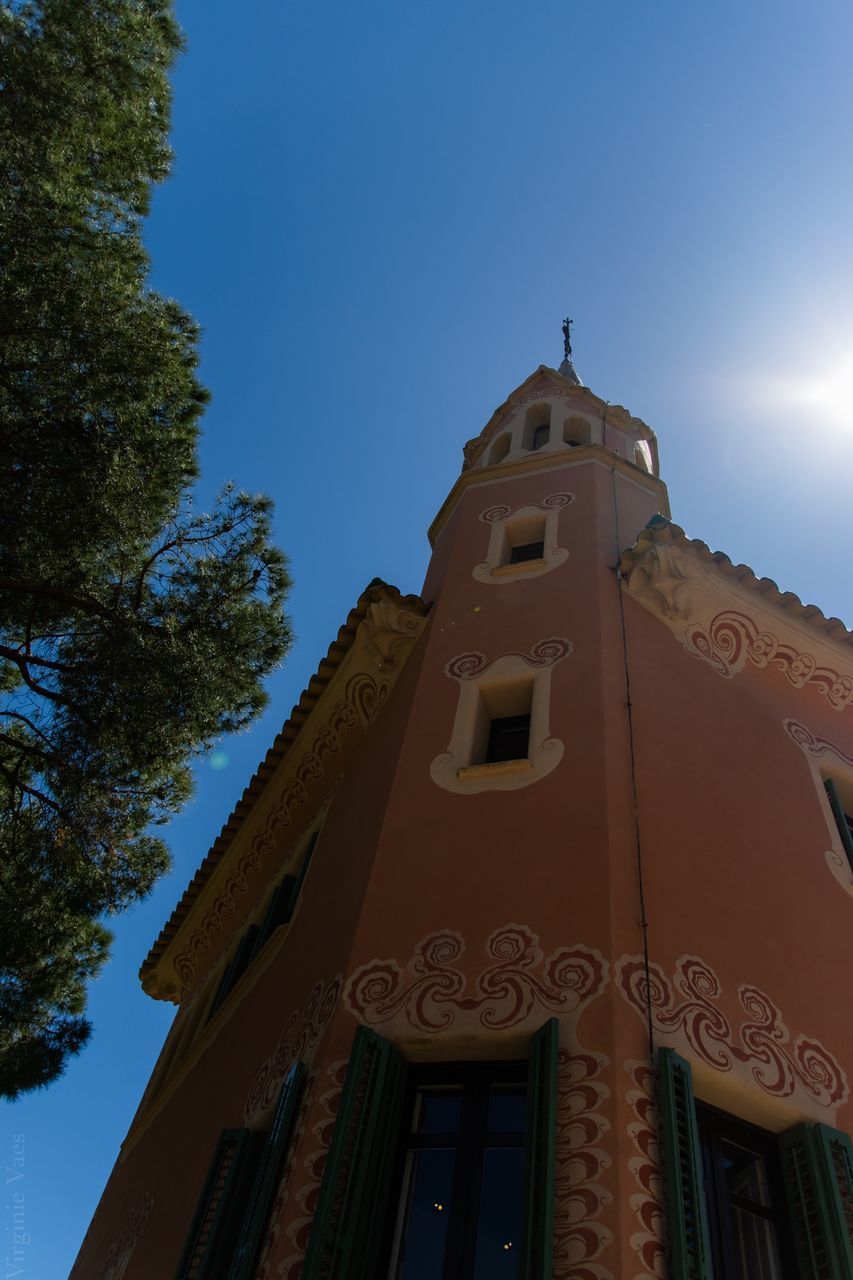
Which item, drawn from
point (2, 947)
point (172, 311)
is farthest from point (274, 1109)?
point (172, 311)

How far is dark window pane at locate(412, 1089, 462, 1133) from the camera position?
5.40 meters

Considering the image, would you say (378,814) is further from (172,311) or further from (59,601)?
(172,311)

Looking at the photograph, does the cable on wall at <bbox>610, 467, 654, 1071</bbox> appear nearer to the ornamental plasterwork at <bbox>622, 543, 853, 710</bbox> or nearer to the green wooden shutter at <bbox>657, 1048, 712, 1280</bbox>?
the green wooden shutter at <bbox>657, 1048, 712, 1280</bbox>

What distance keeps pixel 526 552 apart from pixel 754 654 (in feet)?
9.39

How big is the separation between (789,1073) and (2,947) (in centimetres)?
893

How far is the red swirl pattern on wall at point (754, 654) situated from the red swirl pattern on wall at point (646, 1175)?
453 centimetres

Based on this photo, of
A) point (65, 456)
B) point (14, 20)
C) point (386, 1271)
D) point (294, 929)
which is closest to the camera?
point (386, 1271)

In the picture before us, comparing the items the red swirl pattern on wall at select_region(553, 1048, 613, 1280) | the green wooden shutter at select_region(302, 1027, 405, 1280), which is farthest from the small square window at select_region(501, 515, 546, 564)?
the red swirl pattern on wall at select_region(553, 1048, 613, 1280)

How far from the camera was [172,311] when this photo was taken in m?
10.8

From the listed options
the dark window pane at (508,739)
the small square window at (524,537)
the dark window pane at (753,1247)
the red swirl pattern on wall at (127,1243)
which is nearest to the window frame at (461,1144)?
the dark window pane at (753,1247)

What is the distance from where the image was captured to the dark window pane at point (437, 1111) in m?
5.40

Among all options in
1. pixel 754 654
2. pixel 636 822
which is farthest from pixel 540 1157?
pixel 754 654

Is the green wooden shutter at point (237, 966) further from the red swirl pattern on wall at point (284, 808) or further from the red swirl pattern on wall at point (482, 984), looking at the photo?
the red swirl pattern on wall at point (482, 984)

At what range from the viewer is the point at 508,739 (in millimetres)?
8203
